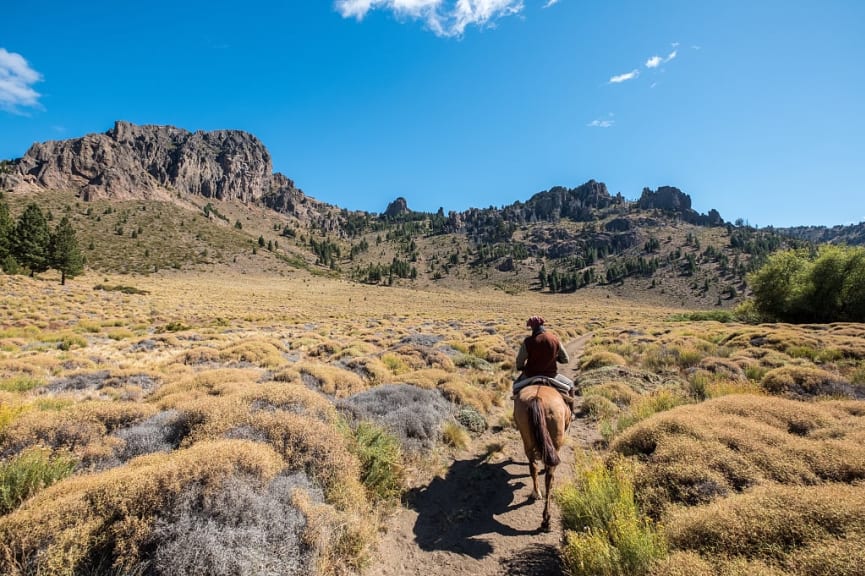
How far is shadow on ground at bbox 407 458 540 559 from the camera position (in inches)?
208

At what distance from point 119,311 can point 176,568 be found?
38.6 metres

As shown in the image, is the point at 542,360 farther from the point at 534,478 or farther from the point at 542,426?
the point at 534,478

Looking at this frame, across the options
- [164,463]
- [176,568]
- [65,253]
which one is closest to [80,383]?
[164,463]

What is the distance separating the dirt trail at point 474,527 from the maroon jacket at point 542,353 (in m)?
2.11

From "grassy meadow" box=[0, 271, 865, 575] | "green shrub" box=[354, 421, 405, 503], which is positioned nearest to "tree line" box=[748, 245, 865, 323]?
"grassy meadow" box=[0, 271, 865, 575]

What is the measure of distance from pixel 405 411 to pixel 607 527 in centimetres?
482

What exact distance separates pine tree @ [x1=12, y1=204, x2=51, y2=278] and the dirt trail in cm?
6820

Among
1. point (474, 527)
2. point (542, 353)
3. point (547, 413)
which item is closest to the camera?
point (474, 527)

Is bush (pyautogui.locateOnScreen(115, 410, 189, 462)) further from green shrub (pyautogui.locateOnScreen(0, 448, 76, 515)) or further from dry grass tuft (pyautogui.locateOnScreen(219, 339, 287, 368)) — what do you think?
dry grass tuft (pyautogui.locateOnScreen(219, 339, 287, 368))

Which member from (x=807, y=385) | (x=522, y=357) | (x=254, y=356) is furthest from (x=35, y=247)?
(x=807, y=385)

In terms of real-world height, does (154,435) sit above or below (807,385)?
below

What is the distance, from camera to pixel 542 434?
5.74 meters

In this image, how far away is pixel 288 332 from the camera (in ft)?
84.9

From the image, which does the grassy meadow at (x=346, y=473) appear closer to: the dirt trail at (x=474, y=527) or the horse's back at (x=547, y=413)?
the dirt trail at (x=474, y=527)
